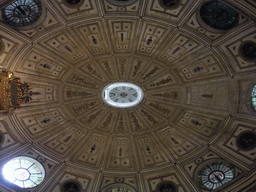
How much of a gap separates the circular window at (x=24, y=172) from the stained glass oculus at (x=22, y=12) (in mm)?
12367

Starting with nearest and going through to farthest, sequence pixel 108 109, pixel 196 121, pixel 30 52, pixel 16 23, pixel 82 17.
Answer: pixel 16 23 < pixel 82 17 < pixel 30 52 < pixel 196 121 < pixel 108 109

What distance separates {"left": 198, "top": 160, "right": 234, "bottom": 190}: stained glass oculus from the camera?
925 inches

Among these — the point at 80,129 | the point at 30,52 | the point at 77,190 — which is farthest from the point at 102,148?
the point at 30,52

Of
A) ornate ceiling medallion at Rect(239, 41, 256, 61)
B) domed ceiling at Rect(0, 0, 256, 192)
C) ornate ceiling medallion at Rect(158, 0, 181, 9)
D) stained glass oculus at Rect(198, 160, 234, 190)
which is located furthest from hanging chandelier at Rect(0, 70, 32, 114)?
ornate ceiling medallion at Rect(239, 41, 256, 61)

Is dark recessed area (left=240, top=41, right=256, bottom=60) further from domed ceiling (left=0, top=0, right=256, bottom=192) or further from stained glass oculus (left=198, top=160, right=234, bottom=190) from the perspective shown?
stained glass oculus (left=198, top=160, right=234, bottom=190)

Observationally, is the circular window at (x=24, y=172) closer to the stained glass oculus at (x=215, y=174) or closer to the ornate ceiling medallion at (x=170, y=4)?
the stained glass oculus at (x=215, y=174)

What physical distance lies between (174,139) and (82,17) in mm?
15363

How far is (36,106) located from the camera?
25.9 m

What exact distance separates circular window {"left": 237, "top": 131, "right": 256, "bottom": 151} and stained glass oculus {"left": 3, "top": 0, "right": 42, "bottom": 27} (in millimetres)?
20457

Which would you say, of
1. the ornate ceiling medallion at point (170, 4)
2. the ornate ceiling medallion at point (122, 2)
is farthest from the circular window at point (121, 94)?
the ornate ceiling medallion at point (170, 4)

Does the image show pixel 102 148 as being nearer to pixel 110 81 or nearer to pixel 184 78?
pixel 110 81

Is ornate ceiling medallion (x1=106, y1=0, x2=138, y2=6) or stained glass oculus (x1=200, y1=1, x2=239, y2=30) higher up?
stained glass oculus (x1=200, y1=1, x2=239, y2=30)

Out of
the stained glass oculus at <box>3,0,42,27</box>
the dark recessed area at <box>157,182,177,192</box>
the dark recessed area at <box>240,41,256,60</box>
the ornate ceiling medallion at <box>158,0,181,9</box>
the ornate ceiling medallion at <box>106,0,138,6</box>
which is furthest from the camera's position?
the dark recessed area at <box>157,182,177,192</box>

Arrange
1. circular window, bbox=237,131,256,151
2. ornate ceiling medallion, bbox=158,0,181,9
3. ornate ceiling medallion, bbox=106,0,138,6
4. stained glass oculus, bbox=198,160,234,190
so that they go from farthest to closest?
stained glass oculus, bbox=198,160,234,190 < circular window, bbox=237,131,256,151 < ornate ceiling medallion, bbox=106,0,138,6 < ornate ceiling medallion, bbox=158,0,181,9
